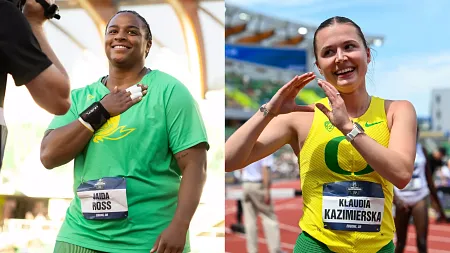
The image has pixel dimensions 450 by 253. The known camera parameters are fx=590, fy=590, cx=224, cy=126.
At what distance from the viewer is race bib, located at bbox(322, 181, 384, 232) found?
1.83 metres

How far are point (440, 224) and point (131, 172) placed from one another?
10.0 metres

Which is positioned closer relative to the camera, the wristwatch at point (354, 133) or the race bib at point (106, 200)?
the wristwatch at point (354, 133)

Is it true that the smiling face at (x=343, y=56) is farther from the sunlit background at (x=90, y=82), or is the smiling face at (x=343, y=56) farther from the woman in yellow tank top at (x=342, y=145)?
the sunlit background at (x=90, y=82)

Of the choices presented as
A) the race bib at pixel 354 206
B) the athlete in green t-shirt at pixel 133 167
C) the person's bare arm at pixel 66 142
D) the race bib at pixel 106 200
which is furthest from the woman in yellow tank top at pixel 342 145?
the person's bare arm at pixel 66 142

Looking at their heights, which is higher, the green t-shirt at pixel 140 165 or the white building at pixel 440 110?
the white building at pixel 440 110

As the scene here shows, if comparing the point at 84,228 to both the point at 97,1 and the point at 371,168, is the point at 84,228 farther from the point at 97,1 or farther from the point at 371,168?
the point at 97,1

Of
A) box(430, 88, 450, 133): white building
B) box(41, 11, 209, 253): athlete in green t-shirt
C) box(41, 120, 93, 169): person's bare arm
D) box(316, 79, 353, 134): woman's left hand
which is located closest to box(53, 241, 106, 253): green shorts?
box(41, 11, 209, 253): athlete in green t-shirt

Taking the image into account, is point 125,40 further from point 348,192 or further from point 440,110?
point 440,110

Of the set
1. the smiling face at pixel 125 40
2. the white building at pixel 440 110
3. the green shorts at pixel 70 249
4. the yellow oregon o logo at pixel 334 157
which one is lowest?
the green shorts at pixel 70 249

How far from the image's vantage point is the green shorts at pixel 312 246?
6.07ft

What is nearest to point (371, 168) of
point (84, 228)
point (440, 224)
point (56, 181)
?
point (84, 228)

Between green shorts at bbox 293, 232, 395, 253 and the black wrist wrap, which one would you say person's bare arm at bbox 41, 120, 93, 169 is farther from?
green shorts at bbox 293, 232, 395, 253

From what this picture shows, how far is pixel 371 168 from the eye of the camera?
5.97ft

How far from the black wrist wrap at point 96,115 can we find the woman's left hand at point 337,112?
80cm
